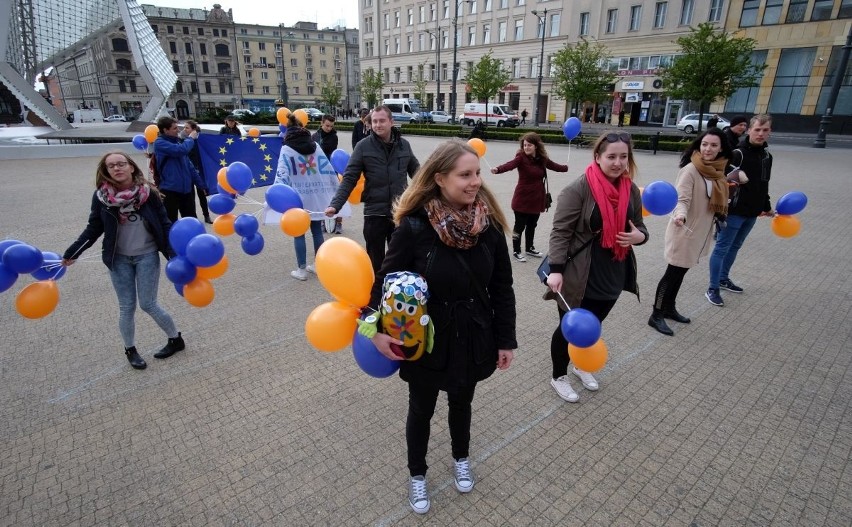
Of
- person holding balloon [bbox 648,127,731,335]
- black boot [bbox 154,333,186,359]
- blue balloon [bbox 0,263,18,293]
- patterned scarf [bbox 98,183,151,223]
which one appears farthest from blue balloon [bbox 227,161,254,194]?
person holding balloon [bbox 648,127,731,335]

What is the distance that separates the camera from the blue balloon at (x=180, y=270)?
11.2 ft

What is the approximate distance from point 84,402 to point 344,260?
265cm

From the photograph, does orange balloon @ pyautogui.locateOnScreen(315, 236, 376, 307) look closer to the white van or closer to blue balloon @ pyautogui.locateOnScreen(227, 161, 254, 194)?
blue balloon @ pyautogui.locateOnScreen(227, 161, 254, 194)

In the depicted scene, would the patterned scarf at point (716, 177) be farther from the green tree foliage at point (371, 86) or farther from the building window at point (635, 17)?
the green tree foliage at point (371, 86)

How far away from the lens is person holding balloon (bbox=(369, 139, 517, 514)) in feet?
6.30

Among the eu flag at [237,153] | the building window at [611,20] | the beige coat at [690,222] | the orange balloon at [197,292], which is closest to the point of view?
the orange balloon at [197,292]

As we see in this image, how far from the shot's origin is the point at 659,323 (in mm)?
4422

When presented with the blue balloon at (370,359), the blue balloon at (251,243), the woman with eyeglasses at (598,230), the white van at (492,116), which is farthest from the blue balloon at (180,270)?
the white van at (492,116)

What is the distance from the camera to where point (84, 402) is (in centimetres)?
326

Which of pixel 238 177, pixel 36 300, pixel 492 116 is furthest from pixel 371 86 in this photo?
pixel 36 300

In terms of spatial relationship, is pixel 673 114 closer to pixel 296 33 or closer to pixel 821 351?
pixel 821 351

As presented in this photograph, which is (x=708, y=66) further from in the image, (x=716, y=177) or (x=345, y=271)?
(x=345, y=271)

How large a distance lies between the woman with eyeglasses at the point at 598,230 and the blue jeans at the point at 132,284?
3.11m

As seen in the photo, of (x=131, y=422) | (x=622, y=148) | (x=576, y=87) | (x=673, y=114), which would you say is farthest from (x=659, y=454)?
(x=673, y=114)
